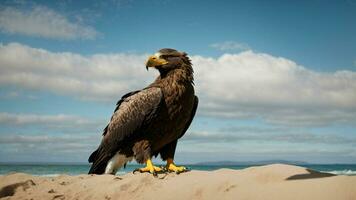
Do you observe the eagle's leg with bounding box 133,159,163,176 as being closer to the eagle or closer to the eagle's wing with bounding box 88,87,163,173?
the eagle

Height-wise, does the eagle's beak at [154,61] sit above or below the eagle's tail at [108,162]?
above

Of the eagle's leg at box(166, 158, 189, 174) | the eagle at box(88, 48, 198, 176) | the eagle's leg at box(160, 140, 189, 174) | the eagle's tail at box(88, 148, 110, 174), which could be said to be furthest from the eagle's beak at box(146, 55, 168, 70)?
the eagle's tail at box(88, 148, 110, 174)

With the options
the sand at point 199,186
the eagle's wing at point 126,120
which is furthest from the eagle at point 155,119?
the sand at point 199,186

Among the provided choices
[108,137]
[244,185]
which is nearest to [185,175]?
[244,185]

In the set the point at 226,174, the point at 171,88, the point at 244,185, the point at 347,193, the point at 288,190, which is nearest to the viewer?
the point at 347,193

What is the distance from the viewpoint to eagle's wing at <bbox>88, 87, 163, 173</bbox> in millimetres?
7785

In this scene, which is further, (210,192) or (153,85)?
(153,85)

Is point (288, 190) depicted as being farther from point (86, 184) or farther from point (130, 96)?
point (130, 96)

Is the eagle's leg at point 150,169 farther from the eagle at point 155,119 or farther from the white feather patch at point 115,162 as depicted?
the white feather patch at point 115,162

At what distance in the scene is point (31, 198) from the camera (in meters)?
7.19

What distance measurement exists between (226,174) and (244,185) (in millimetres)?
612

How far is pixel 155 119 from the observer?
7.69 m

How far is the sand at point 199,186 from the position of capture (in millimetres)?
4320

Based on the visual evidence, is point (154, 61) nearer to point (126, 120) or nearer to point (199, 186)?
point (126, 120)
